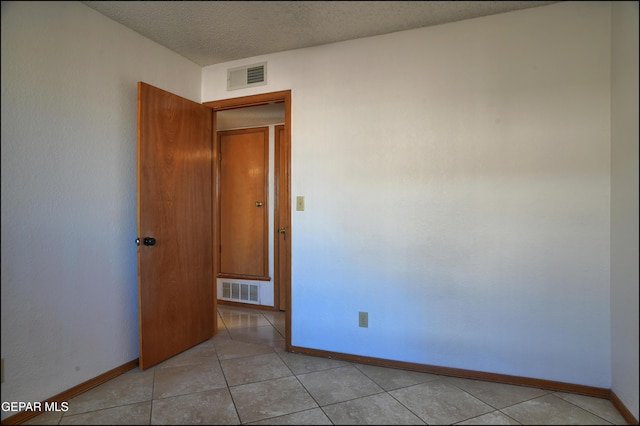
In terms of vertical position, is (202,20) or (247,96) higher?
(202,20)

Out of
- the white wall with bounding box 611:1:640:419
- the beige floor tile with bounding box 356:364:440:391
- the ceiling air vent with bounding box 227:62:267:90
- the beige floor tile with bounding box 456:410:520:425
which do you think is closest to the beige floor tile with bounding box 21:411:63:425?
the beige floor tile with bounding box 356:364:440:391

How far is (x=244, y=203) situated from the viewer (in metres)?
3.97

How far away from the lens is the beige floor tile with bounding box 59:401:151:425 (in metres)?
1.72

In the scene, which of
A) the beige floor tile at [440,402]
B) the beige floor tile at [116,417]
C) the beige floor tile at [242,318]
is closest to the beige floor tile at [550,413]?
the beige floor tile at [440,402]

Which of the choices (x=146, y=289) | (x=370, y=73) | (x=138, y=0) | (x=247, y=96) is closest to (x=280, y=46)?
(x=247, y=96)

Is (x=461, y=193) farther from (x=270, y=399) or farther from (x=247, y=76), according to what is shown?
(x=247, y=76)

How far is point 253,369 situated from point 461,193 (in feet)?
5.96

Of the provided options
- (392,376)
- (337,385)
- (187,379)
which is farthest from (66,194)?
(392,376)

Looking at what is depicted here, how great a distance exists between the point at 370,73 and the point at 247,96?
101cm

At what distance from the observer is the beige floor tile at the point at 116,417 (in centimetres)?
172

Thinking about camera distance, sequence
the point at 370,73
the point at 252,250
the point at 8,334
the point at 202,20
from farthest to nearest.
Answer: the point at 252,250 → the point at 370,73 → the point at 202,20 → the point at 8,334

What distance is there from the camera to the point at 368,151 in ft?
7.82

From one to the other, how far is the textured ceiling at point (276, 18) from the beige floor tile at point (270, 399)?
229cm

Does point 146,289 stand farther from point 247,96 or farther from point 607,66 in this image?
point 607,66
